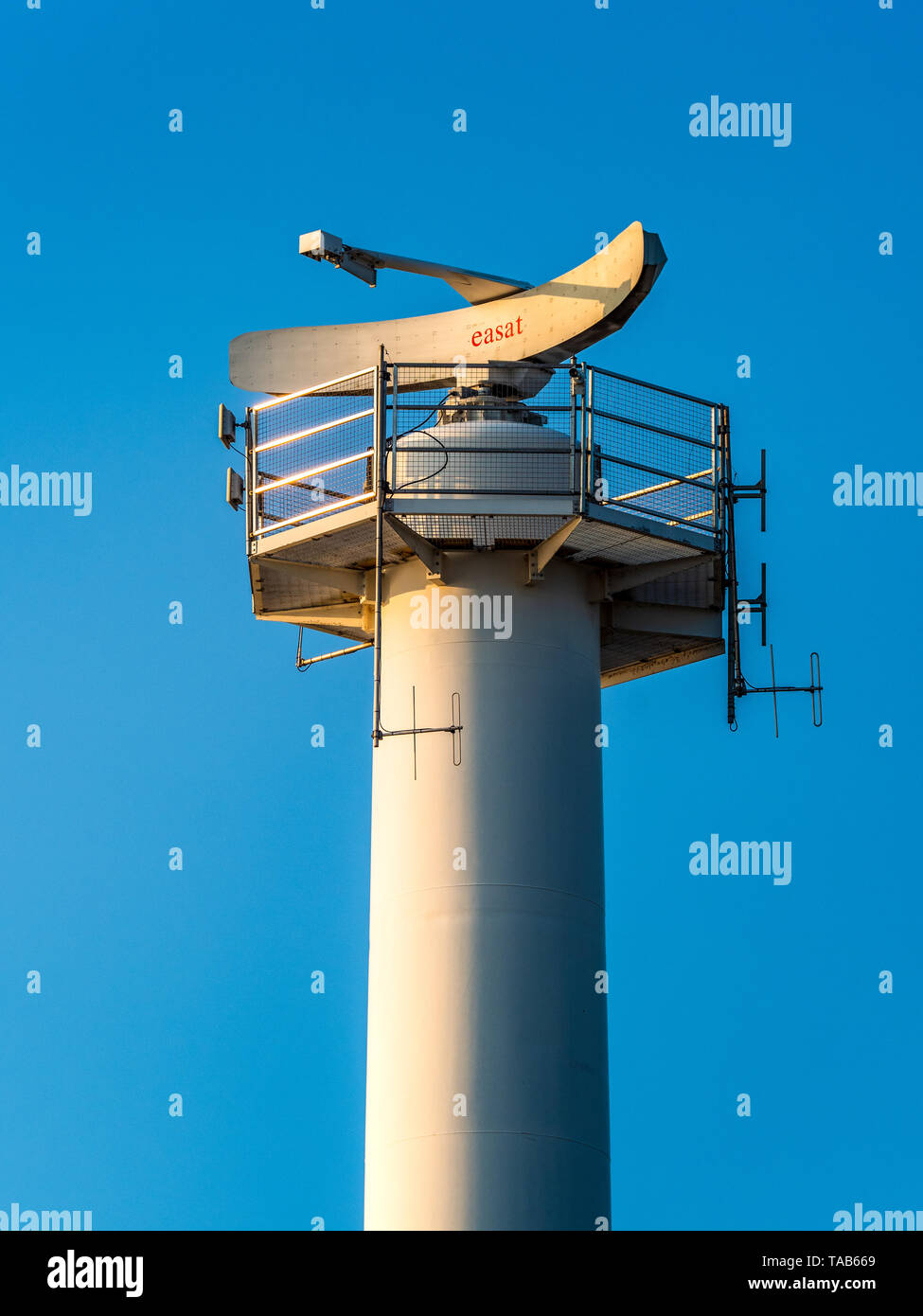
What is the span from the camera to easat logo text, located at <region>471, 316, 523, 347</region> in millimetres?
36781

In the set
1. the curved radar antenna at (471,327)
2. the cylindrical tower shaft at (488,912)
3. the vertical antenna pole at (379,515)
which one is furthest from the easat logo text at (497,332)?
the cylindrical tower shaft at (488,912)

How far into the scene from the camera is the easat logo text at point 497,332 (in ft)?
121

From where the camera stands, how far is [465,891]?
108 ft

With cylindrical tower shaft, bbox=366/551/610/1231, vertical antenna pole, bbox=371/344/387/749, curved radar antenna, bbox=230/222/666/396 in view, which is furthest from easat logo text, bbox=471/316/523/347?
cylindrical tower shaft, bbox=366/551/610/1231

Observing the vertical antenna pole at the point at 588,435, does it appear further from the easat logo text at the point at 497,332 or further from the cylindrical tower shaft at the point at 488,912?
the easat logo text at the point at 497,332

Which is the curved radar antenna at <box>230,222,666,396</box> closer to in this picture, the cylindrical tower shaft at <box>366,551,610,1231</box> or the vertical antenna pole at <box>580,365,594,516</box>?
the vertical antenna pole at <box>580,365,594,516</box>

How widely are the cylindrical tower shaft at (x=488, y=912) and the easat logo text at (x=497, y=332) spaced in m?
4.01

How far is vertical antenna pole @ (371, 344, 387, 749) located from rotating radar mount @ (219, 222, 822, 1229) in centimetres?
4

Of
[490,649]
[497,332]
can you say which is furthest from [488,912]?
[497,332]

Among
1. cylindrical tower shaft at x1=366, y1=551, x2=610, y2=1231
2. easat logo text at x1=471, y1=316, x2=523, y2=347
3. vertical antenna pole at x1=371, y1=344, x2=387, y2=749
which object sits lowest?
cylindrical tower shaft at x1=366, y1=551, x2=610, y2=1231

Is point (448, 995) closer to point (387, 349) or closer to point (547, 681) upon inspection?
point (547, 681)

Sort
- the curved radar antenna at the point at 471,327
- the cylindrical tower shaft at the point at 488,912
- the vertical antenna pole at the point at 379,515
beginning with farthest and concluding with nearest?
the curved radar antenna at the point at 471,327 < the vertical antenna pole at the point at 379,515 < the cylindrical tower shaft at the point at 488,912
